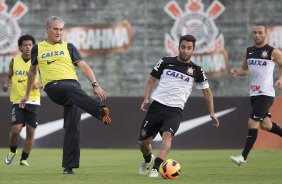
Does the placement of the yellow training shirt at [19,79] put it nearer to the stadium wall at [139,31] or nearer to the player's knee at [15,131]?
the player's knee at [15,131]

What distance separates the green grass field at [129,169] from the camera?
11.1 metres

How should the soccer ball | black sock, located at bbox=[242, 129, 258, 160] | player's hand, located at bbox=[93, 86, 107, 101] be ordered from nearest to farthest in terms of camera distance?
the soccer ball, player's hand, located at bbox=[93, 86, 107, 101], black sock, located at bbox=[242, 129, 258, 160]

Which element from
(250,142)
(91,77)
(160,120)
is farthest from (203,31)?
(91,77)

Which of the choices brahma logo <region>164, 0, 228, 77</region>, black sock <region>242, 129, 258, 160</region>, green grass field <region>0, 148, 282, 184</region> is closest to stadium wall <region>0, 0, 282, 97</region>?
brahma logo <region>164, 0, 228, 77</region>

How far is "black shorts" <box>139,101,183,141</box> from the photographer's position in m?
11.8

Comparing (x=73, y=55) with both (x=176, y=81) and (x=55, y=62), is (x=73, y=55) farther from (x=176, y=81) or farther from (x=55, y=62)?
(x=176, y=81)

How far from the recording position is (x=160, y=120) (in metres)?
12.0

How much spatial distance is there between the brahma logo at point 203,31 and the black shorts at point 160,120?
12.4m

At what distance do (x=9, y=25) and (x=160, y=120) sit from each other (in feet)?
42.7

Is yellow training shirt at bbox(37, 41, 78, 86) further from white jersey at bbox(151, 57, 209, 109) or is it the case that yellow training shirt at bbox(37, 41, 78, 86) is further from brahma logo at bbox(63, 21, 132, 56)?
brahma logo at bbox(63, 21, 132, 56)

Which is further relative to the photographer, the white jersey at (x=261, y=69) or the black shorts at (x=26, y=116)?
the black shorts at (x=26, y=116)

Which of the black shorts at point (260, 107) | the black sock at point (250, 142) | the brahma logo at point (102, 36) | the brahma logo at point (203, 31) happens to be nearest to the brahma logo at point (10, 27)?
the brahma logo at point (102, 36)

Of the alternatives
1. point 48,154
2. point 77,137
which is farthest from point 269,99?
point 48,154

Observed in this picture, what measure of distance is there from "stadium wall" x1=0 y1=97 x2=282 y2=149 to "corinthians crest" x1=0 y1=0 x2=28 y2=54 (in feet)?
8.96
